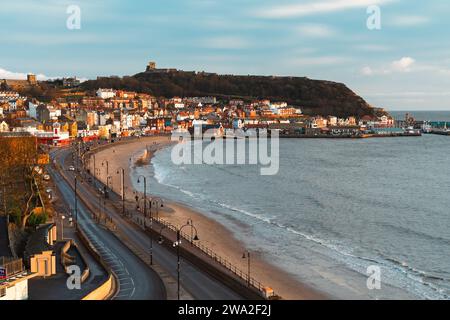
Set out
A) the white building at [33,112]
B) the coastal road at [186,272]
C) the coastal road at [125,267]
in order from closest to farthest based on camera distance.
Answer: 1. the coastal road at [125,267]
2. the coastal road at [186,272]
3. the white building at [33,112]

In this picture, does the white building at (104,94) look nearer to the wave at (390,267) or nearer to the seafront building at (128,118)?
the seafront building at (128,118)

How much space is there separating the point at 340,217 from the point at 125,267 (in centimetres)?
1931

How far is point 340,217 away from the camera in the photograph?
38094mm

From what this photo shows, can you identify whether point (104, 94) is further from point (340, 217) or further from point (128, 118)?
point (340, 217)

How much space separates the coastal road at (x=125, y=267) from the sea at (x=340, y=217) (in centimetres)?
694

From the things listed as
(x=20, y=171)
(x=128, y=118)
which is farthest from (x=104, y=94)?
(x=20, y=171)

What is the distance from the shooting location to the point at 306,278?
24.8 metres

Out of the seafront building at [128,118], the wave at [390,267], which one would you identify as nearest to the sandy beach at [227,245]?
the wave at [390,267]

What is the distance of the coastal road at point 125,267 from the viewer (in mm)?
19578

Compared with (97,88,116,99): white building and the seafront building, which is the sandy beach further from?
(97,88,116,99): white building

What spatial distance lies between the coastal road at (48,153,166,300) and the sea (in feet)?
22.8

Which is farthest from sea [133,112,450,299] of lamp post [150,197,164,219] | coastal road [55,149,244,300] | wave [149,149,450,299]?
coastal road [55,149,244,300]

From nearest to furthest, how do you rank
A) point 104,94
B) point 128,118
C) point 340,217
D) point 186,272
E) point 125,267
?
1. point 186,272
2. point 125,267
3. point 340,217
4. point 128,118
5. point 104,94

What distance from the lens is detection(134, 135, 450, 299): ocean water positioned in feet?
83.2
